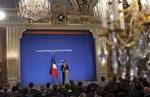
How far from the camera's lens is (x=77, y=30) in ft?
70.0

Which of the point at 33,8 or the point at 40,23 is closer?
the point at 33,8

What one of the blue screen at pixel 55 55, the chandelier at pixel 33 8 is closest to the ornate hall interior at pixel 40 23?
the chandelier at pixel 33 8

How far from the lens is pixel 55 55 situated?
21125 millimetres

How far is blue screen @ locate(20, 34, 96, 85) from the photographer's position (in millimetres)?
20688

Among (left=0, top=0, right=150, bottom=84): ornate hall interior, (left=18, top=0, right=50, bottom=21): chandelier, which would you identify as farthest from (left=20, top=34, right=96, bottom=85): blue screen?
(left=18, top=0, right=50, bottom=21): chandelier

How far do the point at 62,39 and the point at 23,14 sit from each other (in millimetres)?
5096

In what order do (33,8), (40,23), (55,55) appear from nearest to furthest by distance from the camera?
(33,8), (40,23), (55,55)

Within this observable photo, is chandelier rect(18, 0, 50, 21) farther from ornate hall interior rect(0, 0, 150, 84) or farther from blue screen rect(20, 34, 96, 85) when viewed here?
blue screen rect(20, 34, 96, 85)

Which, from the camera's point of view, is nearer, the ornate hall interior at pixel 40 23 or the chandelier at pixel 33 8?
the chandelier at pixel 33 8

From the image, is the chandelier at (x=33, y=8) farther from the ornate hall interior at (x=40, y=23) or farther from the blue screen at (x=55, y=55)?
the blue screen at (x=55, y=55)

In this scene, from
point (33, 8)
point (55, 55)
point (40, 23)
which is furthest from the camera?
point (55, 55)

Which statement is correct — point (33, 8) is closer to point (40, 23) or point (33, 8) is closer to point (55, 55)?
point (40, 23)

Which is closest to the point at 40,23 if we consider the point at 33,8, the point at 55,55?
the point at 55,55

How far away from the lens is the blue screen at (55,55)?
67.9 feet
